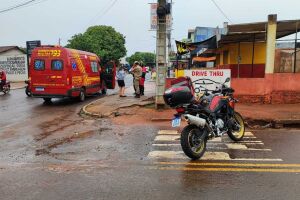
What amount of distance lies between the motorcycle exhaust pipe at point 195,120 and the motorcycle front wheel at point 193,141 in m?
0.10

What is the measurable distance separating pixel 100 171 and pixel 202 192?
1839mm

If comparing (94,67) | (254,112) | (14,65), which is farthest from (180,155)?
(14,65)

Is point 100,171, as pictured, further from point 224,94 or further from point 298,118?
point 298,118

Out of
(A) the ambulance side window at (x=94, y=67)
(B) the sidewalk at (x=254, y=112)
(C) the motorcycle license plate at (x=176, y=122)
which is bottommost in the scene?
(B) the sidewalk at (x=254, y=112)

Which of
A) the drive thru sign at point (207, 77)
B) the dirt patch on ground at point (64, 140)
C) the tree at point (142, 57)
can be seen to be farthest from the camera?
the tree at point (142, 57)

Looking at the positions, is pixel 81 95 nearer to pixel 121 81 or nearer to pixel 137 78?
pixel 121 81

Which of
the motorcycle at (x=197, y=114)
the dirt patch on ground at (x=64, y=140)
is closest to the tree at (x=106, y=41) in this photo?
the dirt patch on ground at (x=64, y=140)

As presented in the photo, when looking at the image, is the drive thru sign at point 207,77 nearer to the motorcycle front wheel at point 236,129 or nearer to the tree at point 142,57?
the motorcycle front wheel at point 236,129

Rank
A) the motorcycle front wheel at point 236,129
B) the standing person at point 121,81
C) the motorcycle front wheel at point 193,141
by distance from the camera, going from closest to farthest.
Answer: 1. the motorcycle front wheel at point 193,141
2. the motorcycle front wheel at point 236,129
3. the standing person at point 121,81

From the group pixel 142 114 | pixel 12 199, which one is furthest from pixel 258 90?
pixel 12 199

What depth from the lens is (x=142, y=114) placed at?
13.1 m

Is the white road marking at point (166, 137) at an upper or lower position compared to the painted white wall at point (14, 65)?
lower

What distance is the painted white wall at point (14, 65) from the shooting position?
40281 mm

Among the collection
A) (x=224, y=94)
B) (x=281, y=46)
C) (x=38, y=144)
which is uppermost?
(x=281, y=46)
